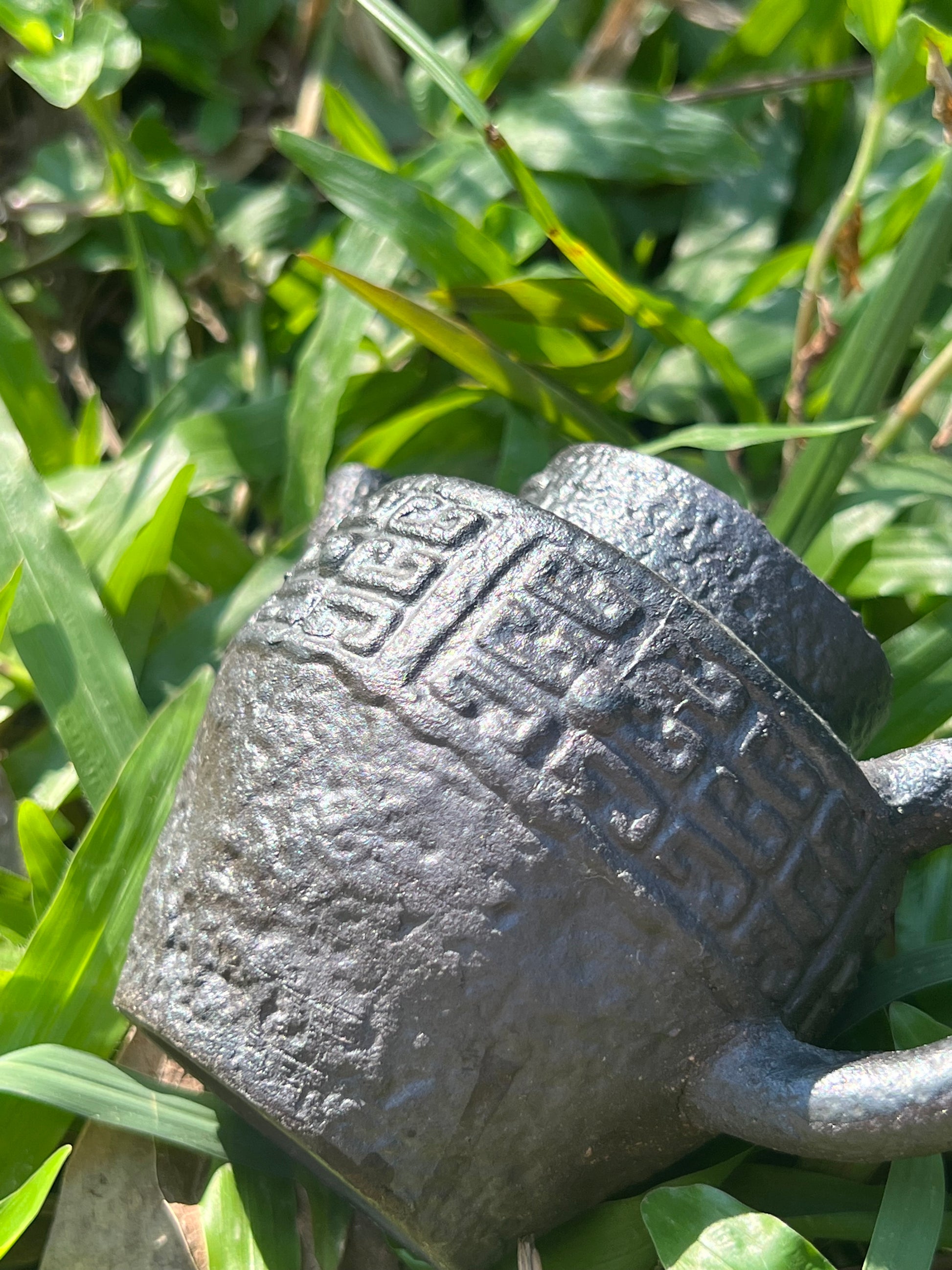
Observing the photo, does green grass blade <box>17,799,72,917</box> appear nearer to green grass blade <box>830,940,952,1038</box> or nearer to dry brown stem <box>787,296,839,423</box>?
green grass blade <box>830,940,952,1038</box>

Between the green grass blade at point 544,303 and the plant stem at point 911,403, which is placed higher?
the green grass blade at point 544,303

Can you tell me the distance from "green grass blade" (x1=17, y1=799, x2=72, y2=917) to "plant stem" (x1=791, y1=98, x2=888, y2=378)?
2.95 feet

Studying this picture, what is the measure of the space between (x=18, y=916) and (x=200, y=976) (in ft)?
1.15

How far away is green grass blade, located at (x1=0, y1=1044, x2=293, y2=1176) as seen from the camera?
2.96 ft

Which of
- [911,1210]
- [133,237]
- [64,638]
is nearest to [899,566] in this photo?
[911,1210]

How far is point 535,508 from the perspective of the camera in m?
0.86

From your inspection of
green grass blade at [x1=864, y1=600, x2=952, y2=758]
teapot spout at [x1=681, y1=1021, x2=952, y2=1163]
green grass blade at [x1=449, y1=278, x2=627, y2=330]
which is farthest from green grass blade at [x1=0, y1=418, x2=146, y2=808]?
green grass blade at [x1=864, y1=600, x2=952, y2=758]

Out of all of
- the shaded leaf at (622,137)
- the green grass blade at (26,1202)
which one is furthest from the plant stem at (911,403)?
the green grass blade at (26,1202)

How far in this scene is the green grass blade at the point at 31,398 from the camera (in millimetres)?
1357

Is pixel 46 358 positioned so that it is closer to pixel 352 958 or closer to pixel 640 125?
pixel 640 125

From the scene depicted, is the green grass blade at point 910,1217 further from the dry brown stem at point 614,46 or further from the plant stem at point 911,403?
the dry brown stem at point 614,46

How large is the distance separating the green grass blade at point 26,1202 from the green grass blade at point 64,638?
0.32 metres

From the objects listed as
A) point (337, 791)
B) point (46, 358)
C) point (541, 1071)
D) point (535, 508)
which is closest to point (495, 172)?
point (46, 358)

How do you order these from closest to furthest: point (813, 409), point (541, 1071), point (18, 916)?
1. point (541, 1071)
2. point (18, 916)
3. point (813, 409)
